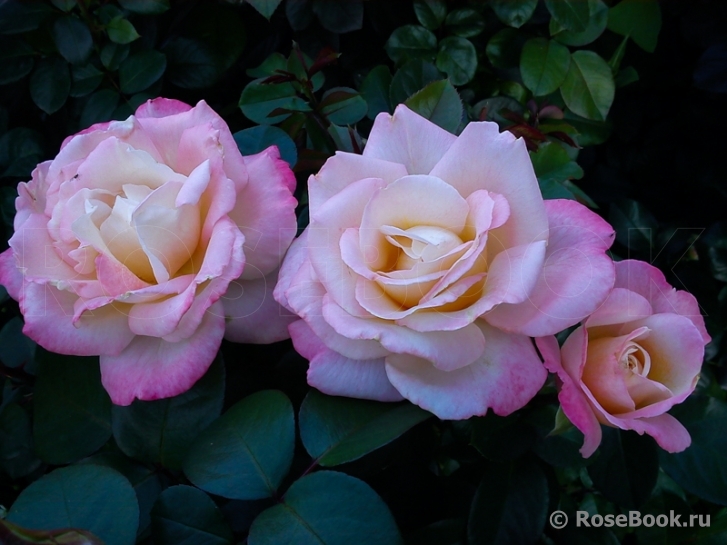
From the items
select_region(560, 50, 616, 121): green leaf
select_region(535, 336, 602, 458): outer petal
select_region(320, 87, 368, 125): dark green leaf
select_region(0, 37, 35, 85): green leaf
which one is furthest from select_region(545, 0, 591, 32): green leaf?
select_region(0, 37, 35, 85): green leaf

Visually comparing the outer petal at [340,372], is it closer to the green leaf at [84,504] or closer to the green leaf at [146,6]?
the green leaf at [84,504]

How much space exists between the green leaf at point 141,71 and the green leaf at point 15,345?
330mm

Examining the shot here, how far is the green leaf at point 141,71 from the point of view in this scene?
2.59ft

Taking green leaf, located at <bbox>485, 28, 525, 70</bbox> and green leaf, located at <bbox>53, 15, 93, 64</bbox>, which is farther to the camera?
green leaf, located at <bbox>485, 28, 525, 70</bbox>

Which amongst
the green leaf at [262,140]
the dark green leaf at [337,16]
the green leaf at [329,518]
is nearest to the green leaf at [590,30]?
the dark green leaf at [337,16]

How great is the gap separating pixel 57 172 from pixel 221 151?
0.45ft

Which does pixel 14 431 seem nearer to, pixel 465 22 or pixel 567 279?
pixel 567 279

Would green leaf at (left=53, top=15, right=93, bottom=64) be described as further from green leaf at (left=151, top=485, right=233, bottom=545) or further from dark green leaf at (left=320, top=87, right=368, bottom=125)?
green leaf at (left=151, top=485, right=233, bottom=545)

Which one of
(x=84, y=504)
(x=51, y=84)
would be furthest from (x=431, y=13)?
(x=84, y=504)

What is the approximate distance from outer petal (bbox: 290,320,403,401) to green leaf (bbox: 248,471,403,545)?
6 centimetres

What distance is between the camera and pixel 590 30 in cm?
97

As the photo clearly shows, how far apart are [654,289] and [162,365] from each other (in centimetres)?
38

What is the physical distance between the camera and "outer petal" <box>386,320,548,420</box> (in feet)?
1.31

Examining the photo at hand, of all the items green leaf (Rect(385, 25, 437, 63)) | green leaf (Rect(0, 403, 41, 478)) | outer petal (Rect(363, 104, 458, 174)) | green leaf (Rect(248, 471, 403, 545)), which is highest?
outer petal (Rect(363, 104, 458, 174))
